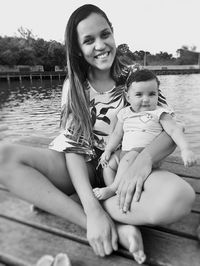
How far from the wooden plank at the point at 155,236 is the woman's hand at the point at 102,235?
141 millimetres

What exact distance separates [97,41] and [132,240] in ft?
4.24

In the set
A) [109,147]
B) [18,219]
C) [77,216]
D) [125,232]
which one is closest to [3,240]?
[18,219]

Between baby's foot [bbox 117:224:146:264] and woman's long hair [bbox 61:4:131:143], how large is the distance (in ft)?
2.36

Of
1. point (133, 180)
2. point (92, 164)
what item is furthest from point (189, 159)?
point (92, 164)

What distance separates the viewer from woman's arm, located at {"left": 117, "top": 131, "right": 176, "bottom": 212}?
1534 millimetres

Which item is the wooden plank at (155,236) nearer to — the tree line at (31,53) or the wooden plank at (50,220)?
the wooden plank at (50,220)

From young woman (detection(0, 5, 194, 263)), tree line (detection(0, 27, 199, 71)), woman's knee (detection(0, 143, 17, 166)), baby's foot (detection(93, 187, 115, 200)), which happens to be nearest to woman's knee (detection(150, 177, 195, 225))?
young woman (detection(0, 5, 194, 263))

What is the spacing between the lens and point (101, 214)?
1.56 metres

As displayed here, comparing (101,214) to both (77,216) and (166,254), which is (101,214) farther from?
(166,254)

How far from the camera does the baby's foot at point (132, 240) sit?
4.45 ft

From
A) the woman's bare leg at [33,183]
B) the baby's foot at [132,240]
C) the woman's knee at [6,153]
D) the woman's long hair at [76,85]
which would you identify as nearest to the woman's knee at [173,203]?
the baby's foot at [132,240]

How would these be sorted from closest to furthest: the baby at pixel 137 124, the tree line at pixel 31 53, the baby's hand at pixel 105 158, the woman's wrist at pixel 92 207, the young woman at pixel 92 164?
1. the young woman at pixel 92 164
2. the woman's wrist at pixel 92 207
3. the baby at pixel 137 124
4. the baby's hand at pixel 105 158
5. the tree line at pixel 31 53

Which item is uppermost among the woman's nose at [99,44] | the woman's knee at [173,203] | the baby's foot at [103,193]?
the woman's nose at [99,44]

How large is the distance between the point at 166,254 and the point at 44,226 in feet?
Answer: 2.38
